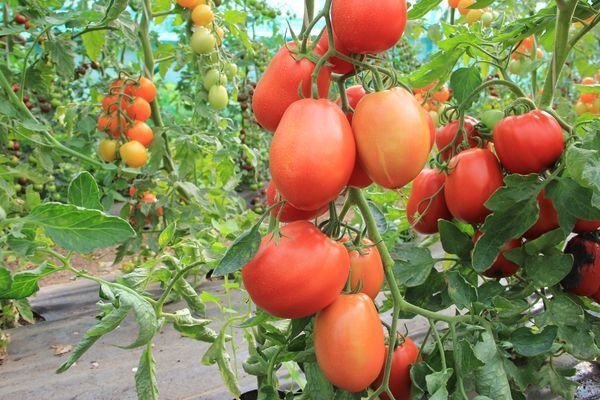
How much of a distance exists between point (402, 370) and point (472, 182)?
0.90 ft

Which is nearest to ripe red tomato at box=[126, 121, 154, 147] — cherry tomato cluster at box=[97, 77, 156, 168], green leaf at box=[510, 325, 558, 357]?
cherry tomato cluster at box=[97, 77, 156, 168]

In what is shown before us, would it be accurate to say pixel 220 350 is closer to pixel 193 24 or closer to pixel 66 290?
pixel 193 24

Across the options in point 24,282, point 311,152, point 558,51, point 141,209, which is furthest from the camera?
point 141,209

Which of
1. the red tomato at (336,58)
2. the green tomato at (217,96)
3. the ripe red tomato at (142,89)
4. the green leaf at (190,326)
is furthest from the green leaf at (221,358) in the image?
the green tomato at (217,96)

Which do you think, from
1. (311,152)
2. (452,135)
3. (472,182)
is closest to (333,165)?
(311,152)

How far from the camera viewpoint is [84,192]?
0.67m

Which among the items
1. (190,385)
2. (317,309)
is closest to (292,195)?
(317,309)

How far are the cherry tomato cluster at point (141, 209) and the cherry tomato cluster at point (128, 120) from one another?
0.18 meters

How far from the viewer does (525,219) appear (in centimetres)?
69

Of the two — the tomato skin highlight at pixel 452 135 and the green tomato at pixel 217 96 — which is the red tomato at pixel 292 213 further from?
the green tomato at pixel 217 96

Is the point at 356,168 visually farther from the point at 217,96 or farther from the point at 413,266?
the point at 217,96

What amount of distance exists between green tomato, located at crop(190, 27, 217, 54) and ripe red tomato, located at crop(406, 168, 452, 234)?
1.26 metres

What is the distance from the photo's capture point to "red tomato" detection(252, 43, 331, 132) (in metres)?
0.59

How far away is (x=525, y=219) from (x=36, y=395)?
1.23m
